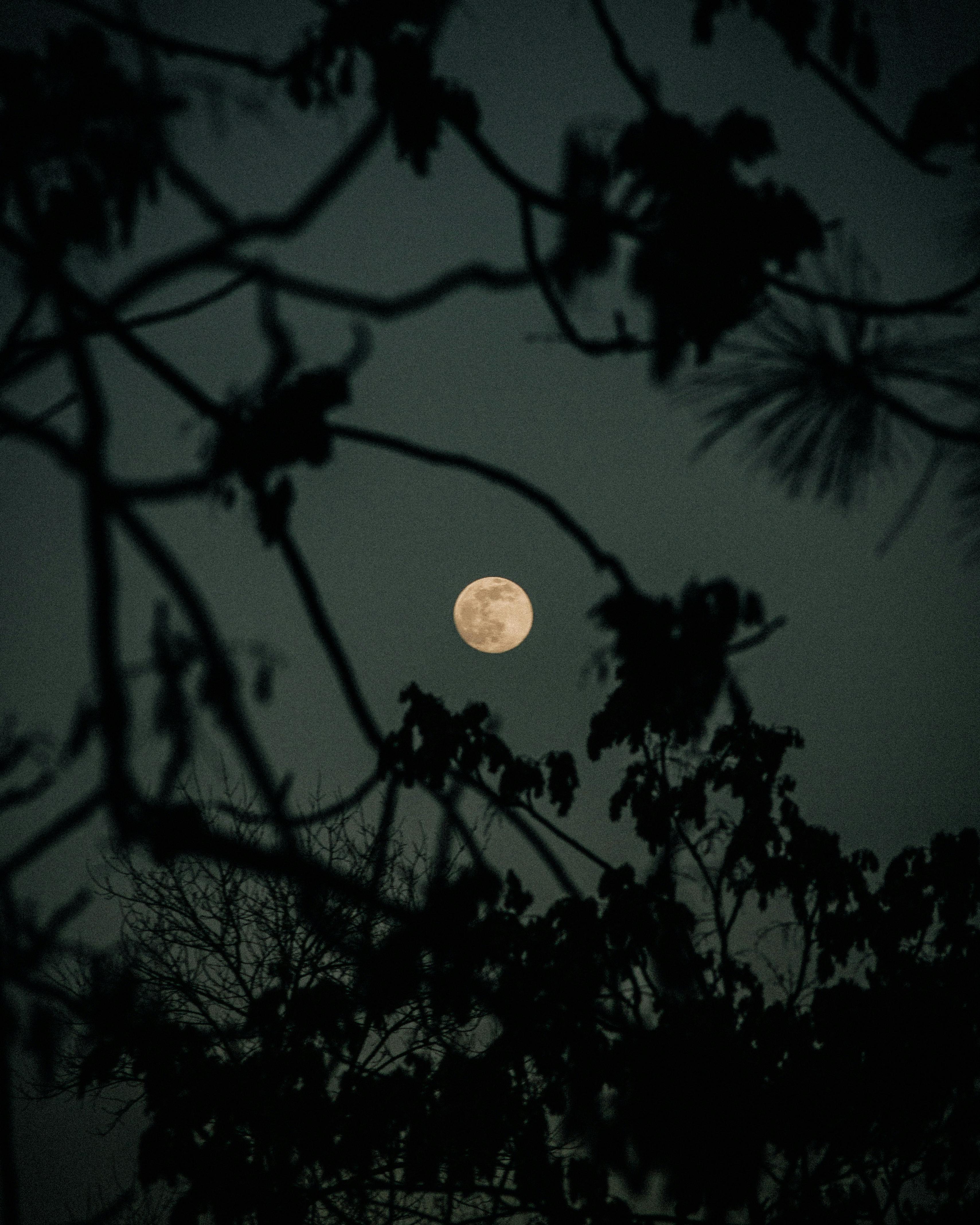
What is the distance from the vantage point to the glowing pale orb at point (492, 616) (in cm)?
429

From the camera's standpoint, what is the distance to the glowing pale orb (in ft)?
14.1

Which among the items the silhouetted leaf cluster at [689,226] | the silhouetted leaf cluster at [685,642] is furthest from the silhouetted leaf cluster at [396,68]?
the silhouetted leaf cluster at [685,642]

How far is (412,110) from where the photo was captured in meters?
2.48

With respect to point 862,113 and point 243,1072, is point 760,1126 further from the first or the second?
point 862,113

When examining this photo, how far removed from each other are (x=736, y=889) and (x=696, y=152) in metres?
6.60

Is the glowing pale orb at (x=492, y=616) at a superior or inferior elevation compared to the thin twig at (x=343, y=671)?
superior

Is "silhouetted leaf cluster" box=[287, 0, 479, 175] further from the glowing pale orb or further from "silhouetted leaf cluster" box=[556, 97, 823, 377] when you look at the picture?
the glowing pale orb

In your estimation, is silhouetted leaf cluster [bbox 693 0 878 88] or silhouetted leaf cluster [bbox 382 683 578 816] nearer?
silhouetted leaf cluster [bbox 693 0 878 88]

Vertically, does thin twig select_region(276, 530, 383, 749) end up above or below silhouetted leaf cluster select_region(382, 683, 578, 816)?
below

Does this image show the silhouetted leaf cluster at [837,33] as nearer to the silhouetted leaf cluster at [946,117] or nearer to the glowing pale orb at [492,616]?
the silhouetted leaf cluster at [946,117]

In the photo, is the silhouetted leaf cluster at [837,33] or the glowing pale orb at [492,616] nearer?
the silhouetted leaf cluster at [837,33]

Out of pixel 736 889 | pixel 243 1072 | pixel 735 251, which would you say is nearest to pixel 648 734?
pixel 736 889

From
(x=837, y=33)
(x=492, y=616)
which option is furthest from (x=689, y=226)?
(x=492, y=616)

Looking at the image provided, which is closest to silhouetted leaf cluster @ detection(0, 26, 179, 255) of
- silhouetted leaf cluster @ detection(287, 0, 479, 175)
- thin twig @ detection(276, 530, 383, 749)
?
silhouetted leaf cluster @ detection(287, 0, 479, 175)
